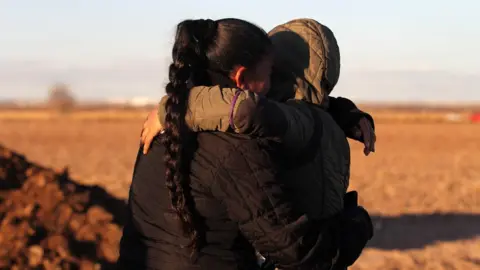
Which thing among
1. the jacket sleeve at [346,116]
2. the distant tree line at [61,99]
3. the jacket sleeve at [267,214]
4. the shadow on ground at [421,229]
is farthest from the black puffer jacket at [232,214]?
the distant tree line at [61,99]

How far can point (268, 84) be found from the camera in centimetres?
242

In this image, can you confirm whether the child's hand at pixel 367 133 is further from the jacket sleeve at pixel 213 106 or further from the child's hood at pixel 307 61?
the jacket sleeve at pixel 213 106

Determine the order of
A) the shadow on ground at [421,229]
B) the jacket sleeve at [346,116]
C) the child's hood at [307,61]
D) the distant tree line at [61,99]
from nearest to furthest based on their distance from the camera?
the child's hood at [307,61], the jacket sleeve at [346,116], the shadow on ground at [421,229], the distant tree line at [61,99]

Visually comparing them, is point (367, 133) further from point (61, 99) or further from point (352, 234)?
point (61, 99)

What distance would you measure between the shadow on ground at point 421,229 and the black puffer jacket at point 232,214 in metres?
7.46

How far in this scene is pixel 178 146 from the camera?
227 centimetres

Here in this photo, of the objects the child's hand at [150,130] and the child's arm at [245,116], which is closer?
the child's arm at [245,116]

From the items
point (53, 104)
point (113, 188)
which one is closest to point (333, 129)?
point (113, 188)

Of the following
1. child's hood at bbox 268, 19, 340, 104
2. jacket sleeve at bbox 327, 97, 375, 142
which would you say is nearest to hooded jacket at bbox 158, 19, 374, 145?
child's hood at bbox 268, 19, 340, 104

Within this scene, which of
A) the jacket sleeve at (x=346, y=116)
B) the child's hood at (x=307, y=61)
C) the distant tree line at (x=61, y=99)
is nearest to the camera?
the child's hood at (x=307, y=61)

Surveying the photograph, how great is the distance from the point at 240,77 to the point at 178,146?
0.91ft

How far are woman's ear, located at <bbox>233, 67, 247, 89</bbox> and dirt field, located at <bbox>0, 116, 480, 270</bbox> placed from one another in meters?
5.87

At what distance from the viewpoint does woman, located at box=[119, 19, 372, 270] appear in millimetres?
2246

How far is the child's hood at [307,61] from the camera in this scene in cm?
250
